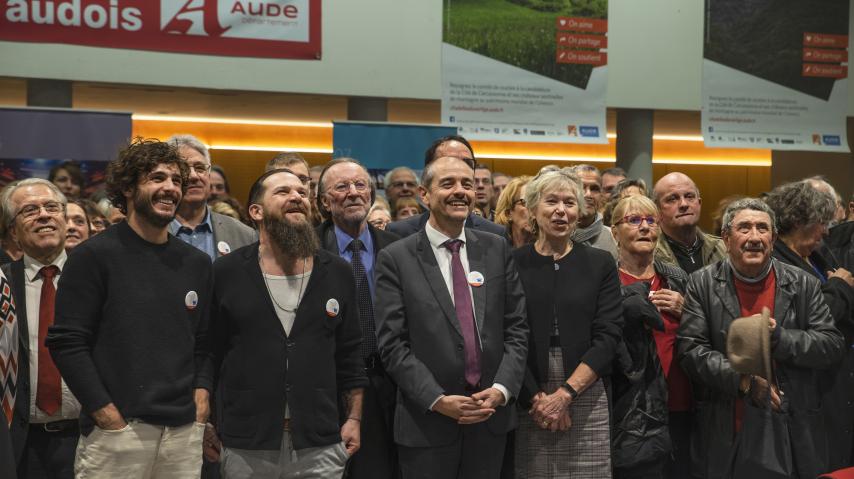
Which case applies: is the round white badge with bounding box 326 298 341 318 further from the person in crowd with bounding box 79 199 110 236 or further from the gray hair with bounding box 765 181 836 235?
the gray hair with bounding box 765 181 836 235

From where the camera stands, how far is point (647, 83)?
27.2 feet

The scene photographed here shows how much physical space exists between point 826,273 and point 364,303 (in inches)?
89.3

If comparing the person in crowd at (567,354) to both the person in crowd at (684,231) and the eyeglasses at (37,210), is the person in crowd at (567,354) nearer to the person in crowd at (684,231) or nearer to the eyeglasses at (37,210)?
the person in crowd at (684,231)

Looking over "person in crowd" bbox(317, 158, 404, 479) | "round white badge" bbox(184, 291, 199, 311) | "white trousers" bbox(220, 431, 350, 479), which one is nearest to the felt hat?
"person in crowd" bbox(317, 158, 404, 479)

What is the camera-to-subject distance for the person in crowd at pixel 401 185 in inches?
242

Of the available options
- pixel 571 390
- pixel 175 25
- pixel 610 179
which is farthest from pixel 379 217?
pixel 175 25

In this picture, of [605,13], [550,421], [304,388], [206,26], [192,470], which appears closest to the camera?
[192,470]

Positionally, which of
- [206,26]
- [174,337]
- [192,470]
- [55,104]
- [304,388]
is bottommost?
[192,470]

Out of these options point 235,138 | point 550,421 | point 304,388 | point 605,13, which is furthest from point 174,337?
point 235,138

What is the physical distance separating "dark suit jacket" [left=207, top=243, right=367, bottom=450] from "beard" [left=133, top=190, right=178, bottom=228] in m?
0.38

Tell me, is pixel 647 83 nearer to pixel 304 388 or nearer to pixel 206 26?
pixel 206 26

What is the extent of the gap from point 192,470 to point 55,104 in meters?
4.79

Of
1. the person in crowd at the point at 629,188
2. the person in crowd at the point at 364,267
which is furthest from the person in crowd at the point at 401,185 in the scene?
the person in crowd at the point at 364,267

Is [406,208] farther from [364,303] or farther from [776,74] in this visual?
[776,74]
